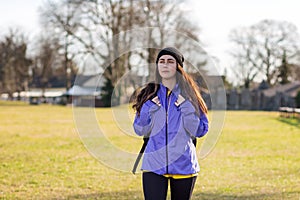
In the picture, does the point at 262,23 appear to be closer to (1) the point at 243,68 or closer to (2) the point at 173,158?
(1) the point at 243,68

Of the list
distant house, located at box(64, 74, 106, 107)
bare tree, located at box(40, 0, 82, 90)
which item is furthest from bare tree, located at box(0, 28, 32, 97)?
distant house, located at box(64, 74, 106, 107)

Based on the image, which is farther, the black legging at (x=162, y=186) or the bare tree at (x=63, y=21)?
→ the bare tree at (x=63, y=21)

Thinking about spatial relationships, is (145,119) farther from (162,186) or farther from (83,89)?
(83,89)

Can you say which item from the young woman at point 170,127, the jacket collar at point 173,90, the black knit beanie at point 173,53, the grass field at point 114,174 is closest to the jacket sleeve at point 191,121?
the young woman at point 170,127

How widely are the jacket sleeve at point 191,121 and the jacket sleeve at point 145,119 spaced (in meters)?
0.23

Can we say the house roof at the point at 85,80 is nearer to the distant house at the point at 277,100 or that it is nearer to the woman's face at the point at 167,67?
the woman's face at the point at 167,67

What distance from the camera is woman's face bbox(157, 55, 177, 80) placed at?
3729 mm

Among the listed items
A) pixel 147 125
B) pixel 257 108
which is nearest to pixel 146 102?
pixel 147 125

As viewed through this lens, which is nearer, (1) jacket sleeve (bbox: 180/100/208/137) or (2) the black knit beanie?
(1) jacket sleeve (bbox: 180/100/208/137)

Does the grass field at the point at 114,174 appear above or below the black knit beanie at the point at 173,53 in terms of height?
below

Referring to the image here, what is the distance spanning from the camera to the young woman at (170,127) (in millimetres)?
3645

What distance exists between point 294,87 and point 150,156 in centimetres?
5883

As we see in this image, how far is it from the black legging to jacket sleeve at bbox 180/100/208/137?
A: 37 centimetres

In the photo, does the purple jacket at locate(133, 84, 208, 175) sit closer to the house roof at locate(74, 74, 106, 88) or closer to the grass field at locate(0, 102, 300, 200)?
the house roof at locate(74, 74, 106, 88)
